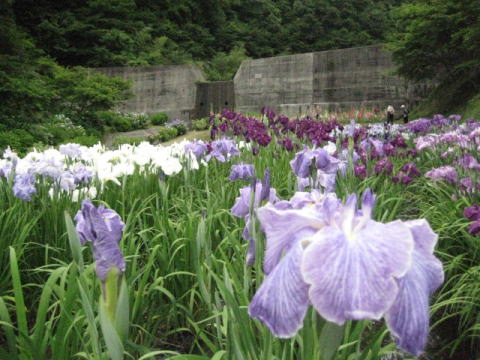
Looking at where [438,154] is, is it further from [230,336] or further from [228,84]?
[228,84]

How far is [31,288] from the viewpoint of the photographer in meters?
1.93

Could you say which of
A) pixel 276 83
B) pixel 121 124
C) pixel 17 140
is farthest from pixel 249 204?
pixel 276 83

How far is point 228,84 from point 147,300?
1778 centimetres

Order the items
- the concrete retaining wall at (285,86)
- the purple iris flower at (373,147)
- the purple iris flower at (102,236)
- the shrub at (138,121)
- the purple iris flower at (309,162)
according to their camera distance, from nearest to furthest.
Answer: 1. the purple iris flower at (102,236)
2. the purple iris flower at (309,162)
3. the purple iris flower at (373,147)
4. the concrete retaining wall at (285,86)
5. the shrub at (138,121)

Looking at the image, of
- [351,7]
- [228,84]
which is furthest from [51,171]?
[351,7]

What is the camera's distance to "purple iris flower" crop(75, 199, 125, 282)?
821mm

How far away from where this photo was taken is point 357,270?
1.53 ft

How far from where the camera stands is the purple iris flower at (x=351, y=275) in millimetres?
460

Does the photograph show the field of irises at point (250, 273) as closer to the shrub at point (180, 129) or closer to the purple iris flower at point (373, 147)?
the purple iris flower at point (373, 147)

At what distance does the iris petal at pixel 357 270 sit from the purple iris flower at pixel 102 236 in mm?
463

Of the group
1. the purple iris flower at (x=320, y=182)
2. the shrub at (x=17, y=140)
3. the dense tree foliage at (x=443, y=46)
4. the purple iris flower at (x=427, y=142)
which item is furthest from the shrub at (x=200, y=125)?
the purple iris flower at (x=320, y=182)

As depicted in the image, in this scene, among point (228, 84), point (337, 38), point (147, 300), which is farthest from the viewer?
point (337, 38)

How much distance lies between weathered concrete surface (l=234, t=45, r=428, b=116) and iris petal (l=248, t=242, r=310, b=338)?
587 inches

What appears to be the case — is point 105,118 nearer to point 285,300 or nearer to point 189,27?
point 285,300
